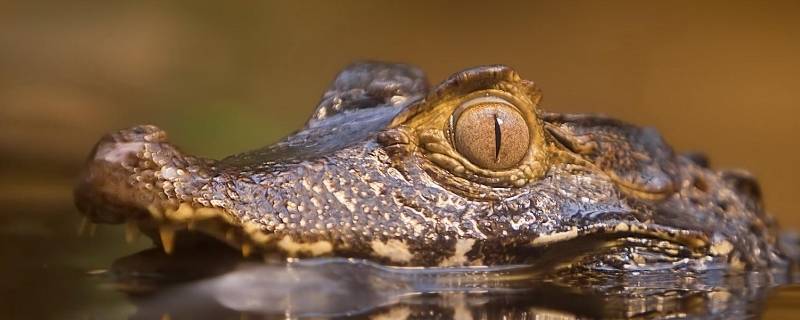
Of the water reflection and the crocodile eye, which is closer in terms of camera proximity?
the water reflection

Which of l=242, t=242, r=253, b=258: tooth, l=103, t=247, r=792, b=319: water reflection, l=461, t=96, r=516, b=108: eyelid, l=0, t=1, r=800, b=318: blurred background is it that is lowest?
l=103, t=247, r=792, b=319: water reflection

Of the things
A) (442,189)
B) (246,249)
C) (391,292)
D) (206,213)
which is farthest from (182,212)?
(442,189)

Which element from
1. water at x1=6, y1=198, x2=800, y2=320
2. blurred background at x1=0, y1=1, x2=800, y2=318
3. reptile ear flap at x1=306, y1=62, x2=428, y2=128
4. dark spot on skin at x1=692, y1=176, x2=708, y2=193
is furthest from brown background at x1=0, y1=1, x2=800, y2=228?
water at x1=6, y1=198, x2=800, y2=320

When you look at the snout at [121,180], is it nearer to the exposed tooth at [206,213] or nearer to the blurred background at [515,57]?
the exposed tooth at [206,213]

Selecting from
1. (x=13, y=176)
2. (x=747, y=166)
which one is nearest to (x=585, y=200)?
(x=13, y=176)

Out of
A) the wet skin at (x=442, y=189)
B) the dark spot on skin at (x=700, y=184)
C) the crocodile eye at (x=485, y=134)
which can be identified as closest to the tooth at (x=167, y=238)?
the wet skin at (x=442, y=189)

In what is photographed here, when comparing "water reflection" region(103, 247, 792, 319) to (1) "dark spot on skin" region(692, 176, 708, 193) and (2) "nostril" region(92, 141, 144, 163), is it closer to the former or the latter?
(2) "nostril" region(92, 141, 144, 163)

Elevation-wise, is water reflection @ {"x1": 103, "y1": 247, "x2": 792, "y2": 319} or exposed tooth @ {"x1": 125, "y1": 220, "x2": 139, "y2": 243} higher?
exposed tooth @ {"x1": 125, "y1": 220, "x2": 139, "y2": 243}
